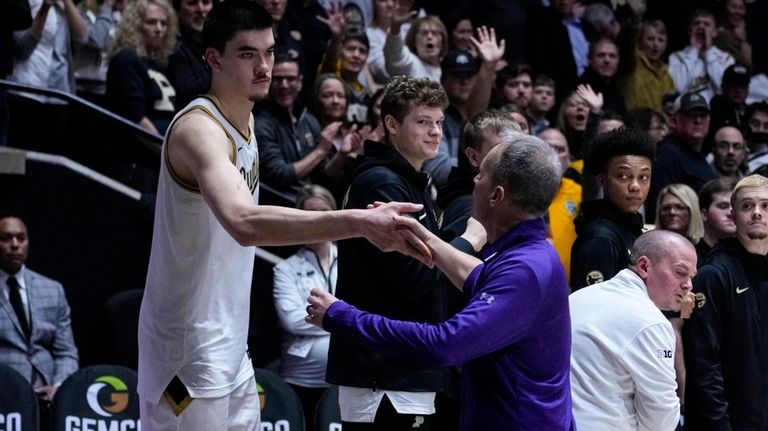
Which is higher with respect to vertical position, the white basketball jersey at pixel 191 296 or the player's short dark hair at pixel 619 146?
the player's short dark hair at pixel 619 146

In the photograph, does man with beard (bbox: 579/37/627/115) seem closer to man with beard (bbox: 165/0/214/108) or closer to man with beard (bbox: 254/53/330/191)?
man with beard (bbox: 254/53/330/191)

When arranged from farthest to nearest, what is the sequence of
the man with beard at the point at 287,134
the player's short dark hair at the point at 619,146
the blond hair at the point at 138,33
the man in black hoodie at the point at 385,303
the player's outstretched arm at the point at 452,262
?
the blond hair at the point at 138,33, the man with beard at the point at 287,134, the player's short dark hair at the point at 619,146, the man in black hoodie at the point at 385,303, the player's outstretched arm at the point at 452,262

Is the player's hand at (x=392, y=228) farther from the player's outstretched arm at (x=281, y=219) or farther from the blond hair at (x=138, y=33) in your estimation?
the blond hair at (x=138, y=33)

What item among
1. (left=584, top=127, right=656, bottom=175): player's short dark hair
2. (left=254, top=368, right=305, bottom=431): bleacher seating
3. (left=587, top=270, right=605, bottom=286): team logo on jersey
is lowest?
(left=254, top=368, right=305, bottom=431): bleacher seating

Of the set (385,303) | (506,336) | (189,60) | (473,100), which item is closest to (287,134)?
(189,60)

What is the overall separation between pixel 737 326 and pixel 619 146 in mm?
1281

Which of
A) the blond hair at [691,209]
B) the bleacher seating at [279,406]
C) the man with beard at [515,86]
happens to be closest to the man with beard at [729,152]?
the man with beard at [515,86]

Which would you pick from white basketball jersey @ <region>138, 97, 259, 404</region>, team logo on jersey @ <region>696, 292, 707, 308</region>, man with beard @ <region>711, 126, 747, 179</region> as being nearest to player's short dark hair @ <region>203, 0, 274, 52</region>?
white basketball jersey @ <region>138, 97, 259, 404</region>

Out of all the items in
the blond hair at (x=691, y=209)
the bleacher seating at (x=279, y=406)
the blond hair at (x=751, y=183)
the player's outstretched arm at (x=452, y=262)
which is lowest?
the bleacher seating at (x=279, y=406)

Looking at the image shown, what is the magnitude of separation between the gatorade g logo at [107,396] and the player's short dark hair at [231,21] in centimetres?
395

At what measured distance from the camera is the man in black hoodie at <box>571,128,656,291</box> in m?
6.88

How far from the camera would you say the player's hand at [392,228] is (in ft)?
14.2

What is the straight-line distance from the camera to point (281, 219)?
4355 mm

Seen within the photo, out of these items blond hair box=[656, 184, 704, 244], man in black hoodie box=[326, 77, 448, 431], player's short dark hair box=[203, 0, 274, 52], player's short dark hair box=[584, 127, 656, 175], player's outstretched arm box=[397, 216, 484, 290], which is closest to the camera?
player's outstretched arm box=[397, 216, 484, 290]
